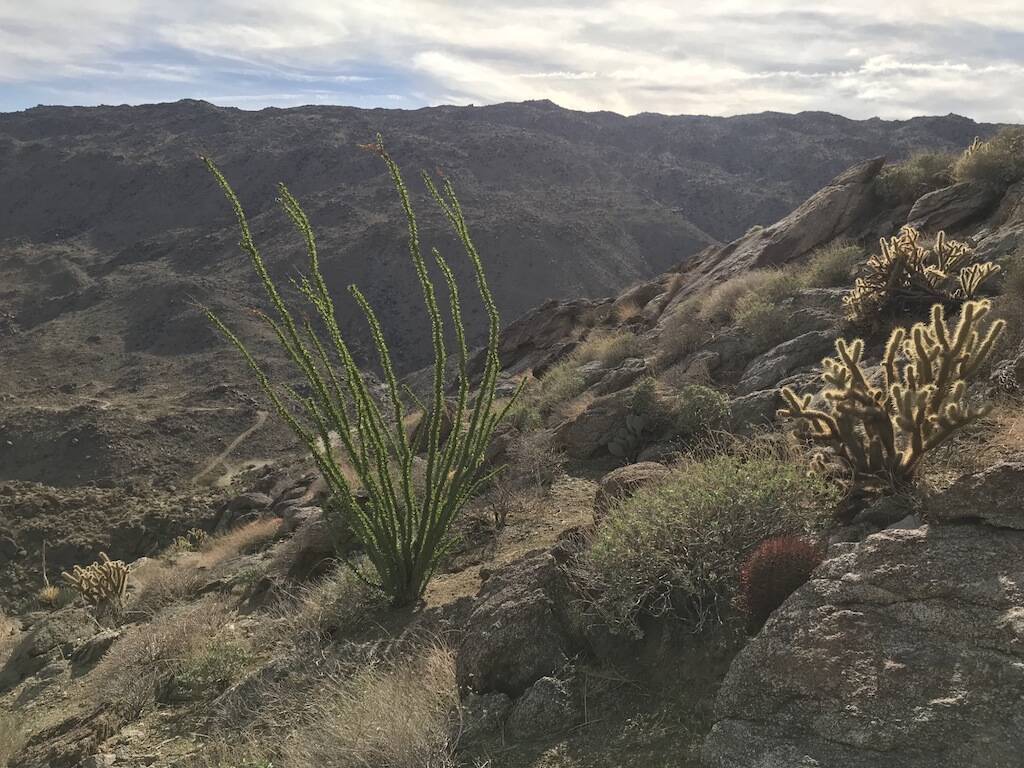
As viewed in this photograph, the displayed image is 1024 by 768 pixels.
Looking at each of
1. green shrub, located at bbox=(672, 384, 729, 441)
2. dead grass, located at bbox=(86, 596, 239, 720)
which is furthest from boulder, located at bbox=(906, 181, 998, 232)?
dead grass, located at bbox=(86, 596, 239, 720)

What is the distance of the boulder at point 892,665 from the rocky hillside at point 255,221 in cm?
2819

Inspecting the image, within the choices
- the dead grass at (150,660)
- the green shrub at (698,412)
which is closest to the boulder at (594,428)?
the green shrub at (698,412)

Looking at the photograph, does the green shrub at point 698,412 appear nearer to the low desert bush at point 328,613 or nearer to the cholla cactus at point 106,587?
the low desert bush at point 328,613

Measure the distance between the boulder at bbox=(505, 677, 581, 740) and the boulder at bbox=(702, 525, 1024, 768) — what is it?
2.55 feet

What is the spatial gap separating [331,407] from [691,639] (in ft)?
8.75

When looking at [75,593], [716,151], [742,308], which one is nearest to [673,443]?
[742,308]

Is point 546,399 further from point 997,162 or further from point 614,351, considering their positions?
point 997,162

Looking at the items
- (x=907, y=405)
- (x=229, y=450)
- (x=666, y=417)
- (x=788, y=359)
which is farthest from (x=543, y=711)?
(x=229, y=450)

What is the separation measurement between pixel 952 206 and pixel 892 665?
1134 centimetres

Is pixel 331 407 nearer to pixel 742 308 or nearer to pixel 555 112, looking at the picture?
pixel 742 308

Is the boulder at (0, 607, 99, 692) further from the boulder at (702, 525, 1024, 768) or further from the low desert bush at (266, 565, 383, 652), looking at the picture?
the boulder at (702, 525, 1024, 768)

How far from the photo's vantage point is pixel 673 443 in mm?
7172

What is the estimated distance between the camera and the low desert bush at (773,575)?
123 inches

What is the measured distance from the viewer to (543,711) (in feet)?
10.8
